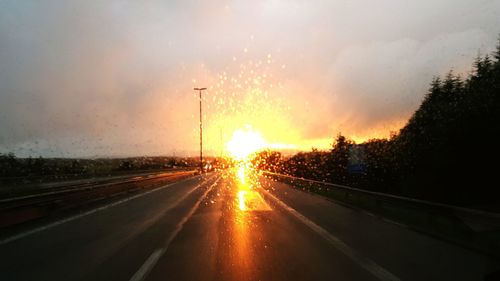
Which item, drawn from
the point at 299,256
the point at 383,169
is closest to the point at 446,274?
the point at 299,256

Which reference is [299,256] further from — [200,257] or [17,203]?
[17,203]

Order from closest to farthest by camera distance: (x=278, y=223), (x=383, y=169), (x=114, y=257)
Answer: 1. (x=114, y=257)
2. (x=278, y=223)
3. (x=383, y=169)

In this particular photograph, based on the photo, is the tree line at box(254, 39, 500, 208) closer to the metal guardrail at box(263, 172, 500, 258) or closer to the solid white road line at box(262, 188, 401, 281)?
the metal guardrail at box(263, 172, 500, 258)

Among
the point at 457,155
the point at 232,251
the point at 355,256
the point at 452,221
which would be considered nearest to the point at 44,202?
the point at 232,251

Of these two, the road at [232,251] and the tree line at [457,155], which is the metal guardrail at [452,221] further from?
the tree line at [457,155]

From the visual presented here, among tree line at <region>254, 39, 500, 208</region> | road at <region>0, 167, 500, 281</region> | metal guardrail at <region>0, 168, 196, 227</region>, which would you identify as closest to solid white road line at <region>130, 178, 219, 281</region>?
road at <region>0, 167, 500, 281</region>

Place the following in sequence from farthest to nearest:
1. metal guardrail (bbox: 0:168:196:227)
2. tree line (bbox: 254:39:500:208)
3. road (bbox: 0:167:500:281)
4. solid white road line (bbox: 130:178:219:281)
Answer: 1. tree line (bbox: 254:39:500:208)
2. metal guardrail (bbox: 0:168:196:227)
3. road (bbox: 0:167:500:281)
4. solid white road line (bbox: 130:178:219:281)

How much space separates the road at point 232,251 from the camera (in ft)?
29.6

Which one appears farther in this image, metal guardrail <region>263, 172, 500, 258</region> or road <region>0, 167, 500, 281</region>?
metal guardrail <region>263, 172, 500, 258</region>

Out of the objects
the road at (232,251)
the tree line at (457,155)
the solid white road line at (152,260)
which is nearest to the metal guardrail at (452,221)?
the road at (232,251)

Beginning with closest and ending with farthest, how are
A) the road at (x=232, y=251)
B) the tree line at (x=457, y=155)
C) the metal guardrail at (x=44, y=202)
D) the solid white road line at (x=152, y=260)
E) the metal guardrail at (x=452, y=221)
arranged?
1. the solid white road line at (x=152, y=260)
2. the road at (x=232, y=251)
3. the metal guardrail at (x=452, y=221)
4. the metal guardrail at (x=44, y=202)
5. the tree line at (x=457, y=155)

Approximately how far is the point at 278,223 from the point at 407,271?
26.1 feet

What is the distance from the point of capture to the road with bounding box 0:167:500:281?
901 centimetres

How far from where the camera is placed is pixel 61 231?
15.1 meters
